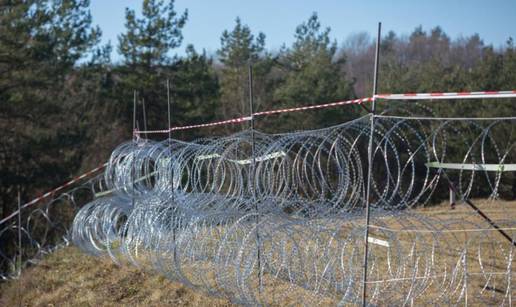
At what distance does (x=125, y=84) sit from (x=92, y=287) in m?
16.1

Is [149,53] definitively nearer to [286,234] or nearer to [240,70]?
[240,70]

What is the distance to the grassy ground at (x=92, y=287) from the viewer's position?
7840 millimetres

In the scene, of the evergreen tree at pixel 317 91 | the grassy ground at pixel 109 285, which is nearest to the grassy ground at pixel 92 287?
the grassy ground at pixel 109 285

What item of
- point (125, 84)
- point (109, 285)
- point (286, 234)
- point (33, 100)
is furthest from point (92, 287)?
point (125, 84)

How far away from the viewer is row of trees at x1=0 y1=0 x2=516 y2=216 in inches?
768

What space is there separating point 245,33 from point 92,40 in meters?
8.31

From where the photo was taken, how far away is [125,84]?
78.2 feet

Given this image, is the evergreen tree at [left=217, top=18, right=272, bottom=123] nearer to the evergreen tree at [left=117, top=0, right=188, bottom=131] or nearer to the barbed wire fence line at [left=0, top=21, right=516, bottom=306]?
the evergreen tree at [left=117, top=0, right=188, bottom=131]

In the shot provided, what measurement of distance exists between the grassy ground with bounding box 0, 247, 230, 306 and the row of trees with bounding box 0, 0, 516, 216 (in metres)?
9.93

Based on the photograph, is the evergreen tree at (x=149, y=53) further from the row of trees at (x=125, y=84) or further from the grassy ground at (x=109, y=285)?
the grassy ground at (x=109, y=285)

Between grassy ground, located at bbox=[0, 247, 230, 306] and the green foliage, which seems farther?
the green foliage

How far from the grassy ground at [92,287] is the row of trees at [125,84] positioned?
9925 millimetres

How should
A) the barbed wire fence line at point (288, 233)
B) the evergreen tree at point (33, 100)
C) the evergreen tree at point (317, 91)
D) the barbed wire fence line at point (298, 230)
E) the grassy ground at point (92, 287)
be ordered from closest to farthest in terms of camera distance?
the barbed wire fence line at point (298, 230) < the barbed wire fence line at point (288, 233) < the grassy ground at point (92, 287) < the evergreen tree at point (33, 100) < the evergreen tree at point (317, 91)

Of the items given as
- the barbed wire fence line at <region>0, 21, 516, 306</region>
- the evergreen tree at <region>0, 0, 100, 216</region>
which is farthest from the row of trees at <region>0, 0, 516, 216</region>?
the barbed wire fence line at <region>0, 21, 516, 306</region>
